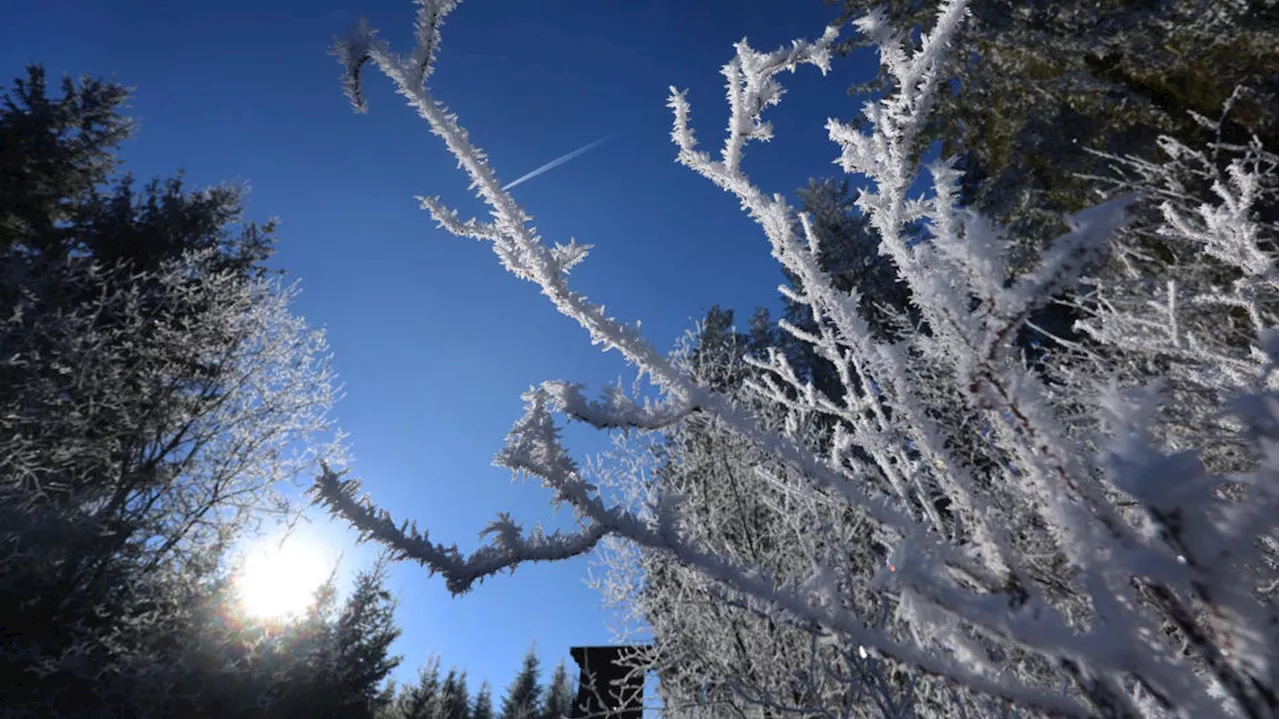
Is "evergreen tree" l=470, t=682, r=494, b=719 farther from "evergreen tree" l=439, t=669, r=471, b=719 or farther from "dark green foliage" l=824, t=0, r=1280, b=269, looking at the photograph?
"dark green foliage" l=824, t=0, r=1280, b=269

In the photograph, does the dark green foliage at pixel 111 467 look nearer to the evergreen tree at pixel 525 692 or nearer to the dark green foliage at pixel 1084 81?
the dark green foliage at pixel 1084 81

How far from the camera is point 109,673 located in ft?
24.9

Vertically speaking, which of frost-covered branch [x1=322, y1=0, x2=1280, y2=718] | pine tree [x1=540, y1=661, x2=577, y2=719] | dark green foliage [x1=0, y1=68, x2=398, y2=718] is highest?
pine tree [x1=540, y1=661, x2=577, y2=719]

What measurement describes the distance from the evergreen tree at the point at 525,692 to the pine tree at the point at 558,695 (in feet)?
2.64

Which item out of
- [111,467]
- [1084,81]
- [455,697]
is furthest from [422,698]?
[1084,81]

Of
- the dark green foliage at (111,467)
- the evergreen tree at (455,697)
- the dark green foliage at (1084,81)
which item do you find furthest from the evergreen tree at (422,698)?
the dark green foliage at (1084,81)

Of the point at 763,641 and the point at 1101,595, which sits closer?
the point at 1101,595

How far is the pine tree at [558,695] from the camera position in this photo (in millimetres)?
35500

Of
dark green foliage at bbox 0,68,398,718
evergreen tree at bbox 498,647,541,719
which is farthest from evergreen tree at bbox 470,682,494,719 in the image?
dark green foliage at bbox 0,68,398,718

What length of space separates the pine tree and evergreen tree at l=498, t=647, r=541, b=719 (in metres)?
Answer: 0.81

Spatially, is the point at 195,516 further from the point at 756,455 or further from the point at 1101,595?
the point at 1101,595

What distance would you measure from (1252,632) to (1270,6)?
6.42 metres

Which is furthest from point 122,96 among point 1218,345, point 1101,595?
point 1218,345

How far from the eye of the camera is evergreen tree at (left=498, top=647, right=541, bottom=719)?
116 feet
